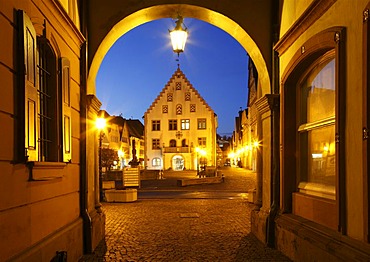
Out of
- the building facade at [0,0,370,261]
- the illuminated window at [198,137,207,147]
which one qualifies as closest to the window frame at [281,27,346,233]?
the building facade at [0,0,370,261]

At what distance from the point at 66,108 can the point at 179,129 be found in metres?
53.4

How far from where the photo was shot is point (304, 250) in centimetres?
598

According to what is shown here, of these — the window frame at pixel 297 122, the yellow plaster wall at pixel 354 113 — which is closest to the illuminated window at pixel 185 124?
the window frame at pixel 297 122

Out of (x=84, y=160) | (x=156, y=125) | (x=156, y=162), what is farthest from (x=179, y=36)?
(x=156, y=162)

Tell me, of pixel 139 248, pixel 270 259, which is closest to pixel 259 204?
pixel 270 259

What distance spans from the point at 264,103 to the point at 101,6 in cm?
388

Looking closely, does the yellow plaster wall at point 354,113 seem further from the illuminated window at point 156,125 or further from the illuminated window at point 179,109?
the illuminated window at point 156,125

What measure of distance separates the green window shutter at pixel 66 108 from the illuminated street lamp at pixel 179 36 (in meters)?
2.56

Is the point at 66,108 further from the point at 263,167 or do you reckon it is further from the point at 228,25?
the point at 263,167

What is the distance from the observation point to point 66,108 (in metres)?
6.27

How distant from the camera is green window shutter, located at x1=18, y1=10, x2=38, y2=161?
434cm

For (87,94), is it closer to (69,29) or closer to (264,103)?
(69,29)

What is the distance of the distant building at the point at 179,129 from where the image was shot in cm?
5850

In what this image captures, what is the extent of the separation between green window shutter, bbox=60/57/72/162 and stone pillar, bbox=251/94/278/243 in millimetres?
3743
